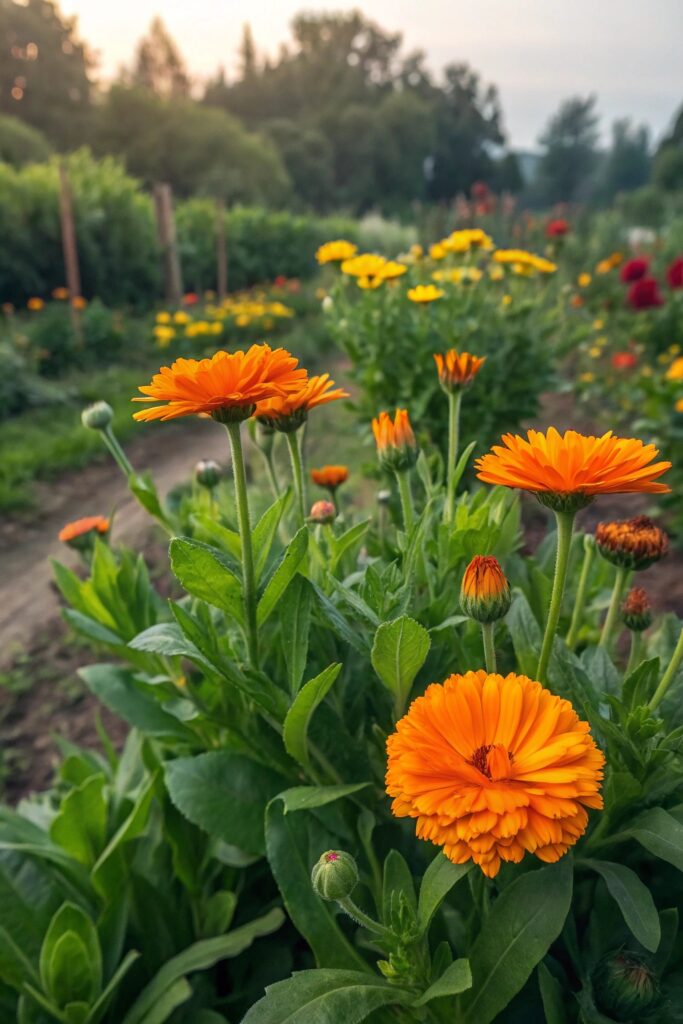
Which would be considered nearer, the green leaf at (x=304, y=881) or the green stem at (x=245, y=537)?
A: the green stem at (x=245, y=537)

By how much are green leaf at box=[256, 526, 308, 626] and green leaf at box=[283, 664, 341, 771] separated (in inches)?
3.5

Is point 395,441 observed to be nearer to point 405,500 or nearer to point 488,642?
point 405,500

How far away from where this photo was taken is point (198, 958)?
0.99m

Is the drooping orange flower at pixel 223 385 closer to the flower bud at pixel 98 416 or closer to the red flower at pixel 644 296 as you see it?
the flower bud at pixel 98 416

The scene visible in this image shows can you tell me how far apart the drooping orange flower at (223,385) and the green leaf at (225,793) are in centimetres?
52

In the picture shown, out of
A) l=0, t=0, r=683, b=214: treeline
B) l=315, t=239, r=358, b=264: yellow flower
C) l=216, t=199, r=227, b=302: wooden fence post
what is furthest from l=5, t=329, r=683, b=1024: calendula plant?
l=0, t=0, r=683, b=214: treeline

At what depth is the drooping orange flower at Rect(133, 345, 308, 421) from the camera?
2.00 ft

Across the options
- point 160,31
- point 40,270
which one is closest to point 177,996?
point 40,270

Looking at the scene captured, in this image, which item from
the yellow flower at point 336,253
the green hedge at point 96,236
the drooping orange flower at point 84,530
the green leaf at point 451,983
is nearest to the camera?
the green leaf at point 451,983

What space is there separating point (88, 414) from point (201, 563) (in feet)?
1.81

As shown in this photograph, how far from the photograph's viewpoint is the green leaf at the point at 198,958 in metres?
0.97

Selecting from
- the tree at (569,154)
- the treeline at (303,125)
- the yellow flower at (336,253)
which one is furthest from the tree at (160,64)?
the yellow flower at (336,253)

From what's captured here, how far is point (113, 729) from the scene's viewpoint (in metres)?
2.27

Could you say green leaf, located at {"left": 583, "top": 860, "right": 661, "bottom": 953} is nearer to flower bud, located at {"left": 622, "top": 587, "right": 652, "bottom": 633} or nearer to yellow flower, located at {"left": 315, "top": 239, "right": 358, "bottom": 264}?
flower bud, located at {"left": 622, "top": 587, "right": 652, "bottom": 633}
